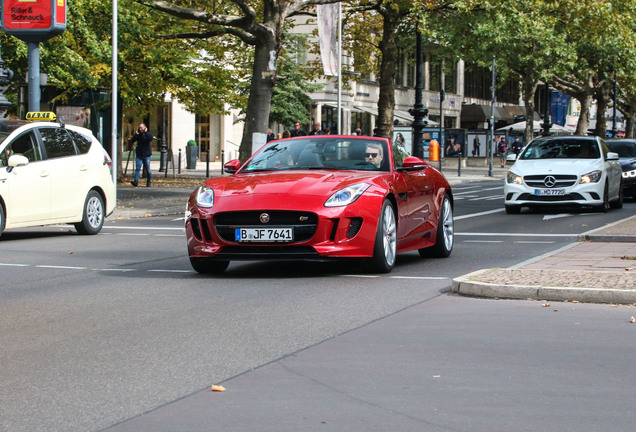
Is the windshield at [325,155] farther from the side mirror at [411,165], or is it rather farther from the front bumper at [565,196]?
the front bumper at [565,196]

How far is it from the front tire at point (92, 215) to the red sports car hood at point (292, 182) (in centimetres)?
592

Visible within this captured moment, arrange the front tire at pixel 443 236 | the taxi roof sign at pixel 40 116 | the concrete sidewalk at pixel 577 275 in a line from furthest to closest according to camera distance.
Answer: the taxi roof sign at pixel 40 116
the front tire at pixel 443 236
the concrete sidewalk at pixel 577 275

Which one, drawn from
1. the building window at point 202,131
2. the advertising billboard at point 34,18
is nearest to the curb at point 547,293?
the advertising billboard at point 34,18

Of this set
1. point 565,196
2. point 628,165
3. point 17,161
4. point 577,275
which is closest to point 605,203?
point 565,196

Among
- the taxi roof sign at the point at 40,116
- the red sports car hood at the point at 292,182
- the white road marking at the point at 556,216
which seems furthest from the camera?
the white road marking at the point at 556,216

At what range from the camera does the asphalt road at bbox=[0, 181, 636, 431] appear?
5.23 meters

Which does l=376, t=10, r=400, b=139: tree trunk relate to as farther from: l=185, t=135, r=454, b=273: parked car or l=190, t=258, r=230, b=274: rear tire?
l=190, t=258, r=230, b=274: rear tire

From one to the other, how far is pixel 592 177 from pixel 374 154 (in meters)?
10.7

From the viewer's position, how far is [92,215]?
→ 16953 millimetres

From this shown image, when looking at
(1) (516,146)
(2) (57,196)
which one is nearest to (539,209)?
(2) (57,196)

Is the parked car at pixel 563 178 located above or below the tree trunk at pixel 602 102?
below

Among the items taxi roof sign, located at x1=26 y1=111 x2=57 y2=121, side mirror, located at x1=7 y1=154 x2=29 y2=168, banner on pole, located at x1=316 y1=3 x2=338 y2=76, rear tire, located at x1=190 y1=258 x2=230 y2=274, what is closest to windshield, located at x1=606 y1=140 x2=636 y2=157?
banner on pole, located at x1=316 y1=3 x2=338 y2=76

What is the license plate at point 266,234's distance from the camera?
407 inches

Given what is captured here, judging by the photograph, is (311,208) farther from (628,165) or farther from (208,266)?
(628,165)
